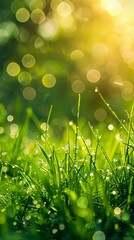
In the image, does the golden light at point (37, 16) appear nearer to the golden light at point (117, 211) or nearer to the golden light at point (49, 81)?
the golden light at point (49, 81)

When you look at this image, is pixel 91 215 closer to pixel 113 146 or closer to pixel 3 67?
pixel 113 146

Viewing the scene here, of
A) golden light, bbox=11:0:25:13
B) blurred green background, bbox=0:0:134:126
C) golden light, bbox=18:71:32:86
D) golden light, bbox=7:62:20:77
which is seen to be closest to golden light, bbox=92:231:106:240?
blurred green background, bbox=0:0:134:126

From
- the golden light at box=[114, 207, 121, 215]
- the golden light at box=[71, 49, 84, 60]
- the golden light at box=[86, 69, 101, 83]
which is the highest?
the golden light at box=[71, 49, 84, 60]

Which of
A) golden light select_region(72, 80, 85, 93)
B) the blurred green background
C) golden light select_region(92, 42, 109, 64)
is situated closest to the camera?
the blurred green background

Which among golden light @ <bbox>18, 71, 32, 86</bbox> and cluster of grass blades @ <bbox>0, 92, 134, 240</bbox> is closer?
cluster of grass blades @ <bbox>0, 92, 134, 240</bbox>

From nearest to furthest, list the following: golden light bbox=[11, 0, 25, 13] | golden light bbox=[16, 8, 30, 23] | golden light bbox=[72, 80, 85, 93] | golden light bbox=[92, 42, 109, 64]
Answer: golden light bbox=[72, 80, 85, 93] → golden light bbox=[92, 42, 109, 64] → golden light bbox=[11, 0, 25, 13] → golden light bbox=[16, 8, 30, 23]

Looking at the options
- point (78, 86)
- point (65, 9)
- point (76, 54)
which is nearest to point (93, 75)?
point (78, 86)

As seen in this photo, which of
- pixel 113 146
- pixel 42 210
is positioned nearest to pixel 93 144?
pixel 113 146

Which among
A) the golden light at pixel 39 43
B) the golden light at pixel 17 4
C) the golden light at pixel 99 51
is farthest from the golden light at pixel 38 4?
the golden light at pixel 99 51

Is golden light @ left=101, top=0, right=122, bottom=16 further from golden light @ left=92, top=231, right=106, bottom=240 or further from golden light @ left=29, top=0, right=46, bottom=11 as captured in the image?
golden light @ left=92, top=231, right=106, bottom=240
